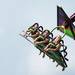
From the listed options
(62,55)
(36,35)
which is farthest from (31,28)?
(62,55)

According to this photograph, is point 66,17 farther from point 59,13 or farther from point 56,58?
point 56,58

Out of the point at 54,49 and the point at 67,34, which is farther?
the point at 67,34

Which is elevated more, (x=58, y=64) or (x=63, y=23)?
(x=63, y=23)

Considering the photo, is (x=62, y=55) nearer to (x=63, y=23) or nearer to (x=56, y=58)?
(x=56, y=58)

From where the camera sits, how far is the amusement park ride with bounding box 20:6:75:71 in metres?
44.9

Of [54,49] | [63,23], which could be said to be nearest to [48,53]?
[54,49]

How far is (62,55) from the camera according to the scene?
45.7 metres

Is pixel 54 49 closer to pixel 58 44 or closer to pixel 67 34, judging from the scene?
pixel 58 44

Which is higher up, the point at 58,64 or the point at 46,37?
the point at 46,37

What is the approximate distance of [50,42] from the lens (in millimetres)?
45031

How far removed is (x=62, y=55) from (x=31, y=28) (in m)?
4.40

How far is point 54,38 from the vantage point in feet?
150

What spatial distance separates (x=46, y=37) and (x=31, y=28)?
2.32 m

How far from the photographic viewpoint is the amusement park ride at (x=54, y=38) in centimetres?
4488
